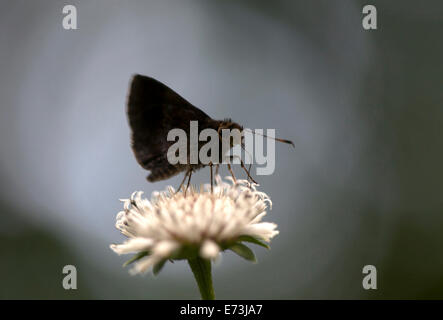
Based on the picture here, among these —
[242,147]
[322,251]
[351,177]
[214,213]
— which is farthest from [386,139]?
[214,213]

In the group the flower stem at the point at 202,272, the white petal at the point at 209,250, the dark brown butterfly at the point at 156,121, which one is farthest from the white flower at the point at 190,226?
the dark brown butterfly at the point at 156,121

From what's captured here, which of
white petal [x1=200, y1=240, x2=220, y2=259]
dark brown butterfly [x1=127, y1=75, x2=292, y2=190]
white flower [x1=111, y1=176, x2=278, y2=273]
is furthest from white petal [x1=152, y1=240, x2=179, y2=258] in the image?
dark brown butterfly [x1=127, y1=75, x2=292, y2=190]

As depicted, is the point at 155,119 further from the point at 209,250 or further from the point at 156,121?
the point at 209,250

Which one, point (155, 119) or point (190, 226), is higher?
point (155, 119)

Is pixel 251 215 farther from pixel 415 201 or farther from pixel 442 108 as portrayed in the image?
pixel 442 108

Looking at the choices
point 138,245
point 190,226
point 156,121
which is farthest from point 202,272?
point 156,121
